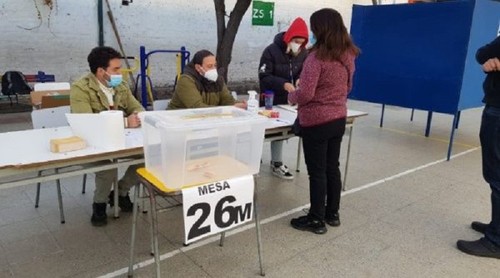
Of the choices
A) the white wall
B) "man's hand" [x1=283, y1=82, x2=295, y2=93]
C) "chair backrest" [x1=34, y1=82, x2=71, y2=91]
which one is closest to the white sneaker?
"man's hand" [x1=283, y1=82, x2=295, y2=93]

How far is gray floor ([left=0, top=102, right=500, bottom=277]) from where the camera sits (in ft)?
6.93

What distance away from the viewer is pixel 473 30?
3986 millimetres

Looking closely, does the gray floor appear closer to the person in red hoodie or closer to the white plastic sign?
the white plastic sign

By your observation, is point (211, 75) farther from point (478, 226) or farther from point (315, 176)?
point (478, 226)

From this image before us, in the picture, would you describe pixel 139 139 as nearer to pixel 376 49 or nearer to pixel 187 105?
pixel 187 105

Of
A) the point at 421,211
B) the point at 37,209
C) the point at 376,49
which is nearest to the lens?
the point at 37,209

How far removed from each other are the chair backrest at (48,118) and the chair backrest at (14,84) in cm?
352

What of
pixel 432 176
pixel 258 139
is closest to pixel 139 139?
pixel 258 139

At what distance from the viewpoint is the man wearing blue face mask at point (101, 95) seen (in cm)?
236

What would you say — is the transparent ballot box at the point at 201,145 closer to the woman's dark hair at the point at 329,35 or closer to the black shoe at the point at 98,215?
the woman's dark hair at the point at 329,35

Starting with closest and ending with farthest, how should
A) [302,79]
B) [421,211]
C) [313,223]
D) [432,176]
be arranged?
[302,79]
[313,223]
[421,211]
[432,176]

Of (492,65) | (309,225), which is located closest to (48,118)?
(309,225)

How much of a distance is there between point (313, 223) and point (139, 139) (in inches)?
49.3

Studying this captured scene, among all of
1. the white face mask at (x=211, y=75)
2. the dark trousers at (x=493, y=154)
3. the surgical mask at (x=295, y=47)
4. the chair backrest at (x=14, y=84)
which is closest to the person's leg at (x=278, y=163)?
the surgical mask at (x=295, y=47)
